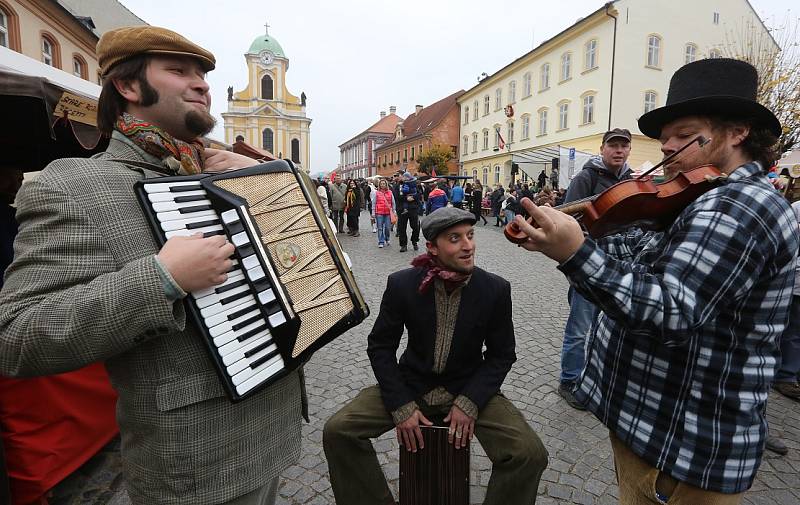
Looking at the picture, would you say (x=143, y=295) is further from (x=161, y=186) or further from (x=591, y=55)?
(x=591, y=55)

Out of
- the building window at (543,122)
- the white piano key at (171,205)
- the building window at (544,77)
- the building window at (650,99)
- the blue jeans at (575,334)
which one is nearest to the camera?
the white piano key at (171,205)

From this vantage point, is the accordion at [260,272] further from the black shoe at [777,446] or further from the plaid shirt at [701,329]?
the black shoe at [777,446]

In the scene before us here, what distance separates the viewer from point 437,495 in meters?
2.28

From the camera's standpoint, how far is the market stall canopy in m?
2.50

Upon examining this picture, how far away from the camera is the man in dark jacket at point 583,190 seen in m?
3.50

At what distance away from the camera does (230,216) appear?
1.20 metres

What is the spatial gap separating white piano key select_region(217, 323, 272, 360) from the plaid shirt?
34.1 inches

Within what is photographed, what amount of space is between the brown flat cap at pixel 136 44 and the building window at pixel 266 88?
224 ft

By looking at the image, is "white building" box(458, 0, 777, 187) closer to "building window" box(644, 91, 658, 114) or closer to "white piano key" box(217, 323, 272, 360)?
"building window" box(644, 91, 658, 114)

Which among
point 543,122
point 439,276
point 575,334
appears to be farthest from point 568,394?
point 543,122

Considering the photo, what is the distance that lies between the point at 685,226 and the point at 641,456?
79cm

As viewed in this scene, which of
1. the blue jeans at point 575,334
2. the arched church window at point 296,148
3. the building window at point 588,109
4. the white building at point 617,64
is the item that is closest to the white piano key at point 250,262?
the blue jeans at point 575,334

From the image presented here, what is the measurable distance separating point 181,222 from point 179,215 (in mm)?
20

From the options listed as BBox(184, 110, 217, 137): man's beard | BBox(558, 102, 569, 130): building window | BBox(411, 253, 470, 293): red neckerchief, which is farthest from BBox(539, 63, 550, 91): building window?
BBox(184, 110, 217, 137): man's beard
